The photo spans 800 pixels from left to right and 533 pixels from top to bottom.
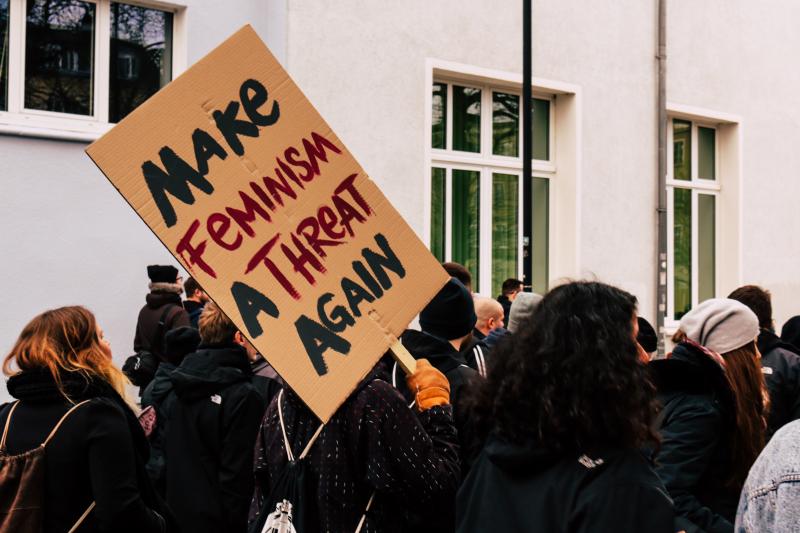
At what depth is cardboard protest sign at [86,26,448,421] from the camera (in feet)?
8.91

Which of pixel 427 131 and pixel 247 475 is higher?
pixel 427 131

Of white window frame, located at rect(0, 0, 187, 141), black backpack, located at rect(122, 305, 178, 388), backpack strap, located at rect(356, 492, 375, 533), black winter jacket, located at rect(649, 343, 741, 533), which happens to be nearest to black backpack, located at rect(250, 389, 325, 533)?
backpack strap, located at rect(356, 492, 375, 533)

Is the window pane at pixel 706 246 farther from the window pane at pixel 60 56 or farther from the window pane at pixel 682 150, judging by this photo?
the window pane at pixel 60 56

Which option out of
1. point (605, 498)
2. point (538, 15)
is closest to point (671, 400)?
point (605, 498)

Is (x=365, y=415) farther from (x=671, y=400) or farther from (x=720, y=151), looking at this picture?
(x=720, y=151)

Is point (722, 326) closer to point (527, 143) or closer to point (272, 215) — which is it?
point (272, 215)

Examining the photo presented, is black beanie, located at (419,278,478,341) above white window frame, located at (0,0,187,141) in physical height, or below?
below

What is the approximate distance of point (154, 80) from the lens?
833 centimetres

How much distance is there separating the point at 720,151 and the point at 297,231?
37.1ft

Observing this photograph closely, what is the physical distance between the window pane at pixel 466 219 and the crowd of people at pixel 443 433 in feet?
17.4

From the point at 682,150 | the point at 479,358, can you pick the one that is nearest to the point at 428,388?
the point at 479,358

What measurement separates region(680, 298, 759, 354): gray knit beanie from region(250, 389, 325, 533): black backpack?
64.1 inches

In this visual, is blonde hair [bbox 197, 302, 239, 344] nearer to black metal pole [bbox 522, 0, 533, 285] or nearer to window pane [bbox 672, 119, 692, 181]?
black metal pole [bbox 522, 0, 533, 285]

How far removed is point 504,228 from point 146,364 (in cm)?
524
